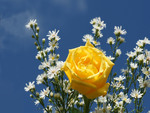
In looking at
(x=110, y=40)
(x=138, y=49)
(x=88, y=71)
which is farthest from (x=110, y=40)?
(x=88, y=71)

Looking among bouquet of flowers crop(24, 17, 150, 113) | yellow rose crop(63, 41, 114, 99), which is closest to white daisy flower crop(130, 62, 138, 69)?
bouquet of flowers crop(24, 17, 150, 113)

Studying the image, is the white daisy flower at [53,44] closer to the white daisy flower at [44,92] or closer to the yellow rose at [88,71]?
the white daisy flower at [44,92]

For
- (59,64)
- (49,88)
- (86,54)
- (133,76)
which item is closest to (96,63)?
(86,54)

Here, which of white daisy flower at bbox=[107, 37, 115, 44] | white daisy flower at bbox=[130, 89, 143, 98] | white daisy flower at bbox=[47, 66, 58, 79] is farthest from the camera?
white daisy flower at bbox=[107, 37, 115, 44]

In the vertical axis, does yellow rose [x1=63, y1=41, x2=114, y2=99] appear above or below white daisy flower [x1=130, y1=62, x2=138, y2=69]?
below

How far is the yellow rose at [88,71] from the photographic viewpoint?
639 millimetres

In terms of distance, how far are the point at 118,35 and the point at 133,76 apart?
0.75 feet

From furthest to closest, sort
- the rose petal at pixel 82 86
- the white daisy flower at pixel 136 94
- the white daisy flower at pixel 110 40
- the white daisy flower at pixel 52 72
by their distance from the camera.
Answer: the white daisy flower at pixel 110 40 < the white daisy flower at pixel 136 94 < the white daisy flower at pixel 52 72 < the rose petal at pixel 82 86

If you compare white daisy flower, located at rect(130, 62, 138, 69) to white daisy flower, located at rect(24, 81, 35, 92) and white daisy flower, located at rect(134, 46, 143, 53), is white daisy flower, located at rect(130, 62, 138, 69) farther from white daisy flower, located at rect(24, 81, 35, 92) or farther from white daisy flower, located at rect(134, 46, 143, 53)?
white daisy flower, located at rect(24, 81, 35, 92)

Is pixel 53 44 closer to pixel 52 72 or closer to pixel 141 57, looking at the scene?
pixel 52 72

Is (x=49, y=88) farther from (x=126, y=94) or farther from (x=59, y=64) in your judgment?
(x=126, y=94)

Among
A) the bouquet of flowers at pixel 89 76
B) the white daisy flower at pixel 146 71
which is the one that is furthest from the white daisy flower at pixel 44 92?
the white daisy flower at pixel 146 71

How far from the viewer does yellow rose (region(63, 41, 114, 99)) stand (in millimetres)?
639

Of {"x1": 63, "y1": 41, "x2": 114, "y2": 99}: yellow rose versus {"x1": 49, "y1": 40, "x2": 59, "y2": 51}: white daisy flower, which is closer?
{"x1": 63, "y1": 41, "x2": 114, "y2": 99}: yellow rose
